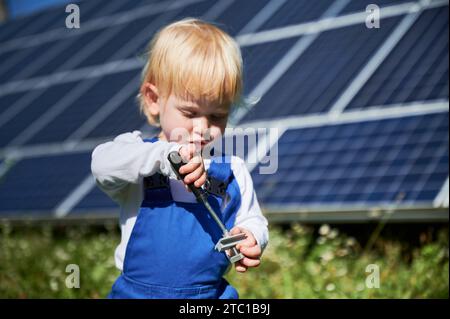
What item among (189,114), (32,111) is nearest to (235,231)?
(189,114)

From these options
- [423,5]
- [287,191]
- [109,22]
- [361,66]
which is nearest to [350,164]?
[287,191]

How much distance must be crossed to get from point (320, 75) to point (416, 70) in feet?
2.31

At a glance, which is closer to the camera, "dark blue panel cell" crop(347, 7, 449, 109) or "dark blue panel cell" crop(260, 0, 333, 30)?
"dark blue panel cell" crop(347, 7, 449, 109)

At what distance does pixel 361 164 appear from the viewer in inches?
195

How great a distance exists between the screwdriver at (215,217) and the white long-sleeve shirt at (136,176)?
0.41 ft

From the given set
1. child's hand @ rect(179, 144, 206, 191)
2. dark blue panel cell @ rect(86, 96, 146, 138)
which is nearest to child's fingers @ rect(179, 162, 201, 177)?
child's hand @ rect(179, 144, 206, 191)

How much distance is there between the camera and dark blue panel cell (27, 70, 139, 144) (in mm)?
6794

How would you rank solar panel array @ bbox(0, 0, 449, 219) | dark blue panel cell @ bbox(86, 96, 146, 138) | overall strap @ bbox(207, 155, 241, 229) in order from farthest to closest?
1. dark blue panel cell @ bbox(86, 96, 146, 138)
2. solar panel array @ bbox(0, 0, 449, 219)
3. overall strap @ bbox(207, 155, 241, 229)

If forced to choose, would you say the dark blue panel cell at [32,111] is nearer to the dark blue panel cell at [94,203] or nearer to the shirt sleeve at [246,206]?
the dark blue panel cell at [94,203]

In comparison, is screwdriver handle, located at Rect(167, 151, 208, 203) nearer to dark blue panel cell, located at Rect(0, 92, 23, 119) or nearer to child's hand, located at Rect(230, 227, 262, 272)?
child's hand, located at Rect(230, 227, 262, 272)

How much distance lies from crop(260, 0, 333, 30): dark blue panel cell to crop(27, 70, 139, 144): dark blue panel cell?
1.41m

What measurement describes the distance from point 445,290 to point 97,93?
13.7ft

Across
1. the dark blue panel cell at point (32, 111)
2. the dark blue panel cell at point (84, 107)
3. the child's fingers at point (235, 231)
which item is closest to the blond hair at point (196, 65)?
the child's fingers at point (235, 231)

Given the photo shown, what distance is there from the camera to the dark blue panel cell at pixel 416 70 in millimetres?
5164
